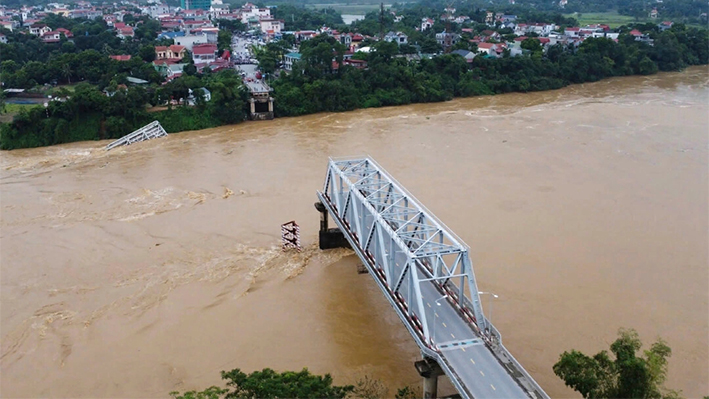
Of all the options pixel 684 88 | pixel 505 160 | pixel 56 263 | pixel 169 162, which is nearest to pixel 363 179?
pixel 56 263

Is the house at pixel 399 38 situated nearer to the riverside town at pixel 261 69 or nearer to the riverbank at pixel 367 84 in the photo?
the riverside town at pixel 261 69

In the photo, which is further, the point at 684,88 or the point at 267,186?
the point at 684,88

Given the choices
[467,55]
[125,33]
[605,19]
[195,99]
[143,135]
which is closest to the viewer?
[143,135]

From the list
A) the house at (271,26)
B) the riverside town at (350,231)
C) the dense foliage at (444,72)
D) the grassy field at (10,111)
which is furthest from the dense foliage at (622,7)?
the grassy field at (10,111)

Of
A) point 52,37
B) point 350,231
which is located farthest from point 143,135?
point 52,37

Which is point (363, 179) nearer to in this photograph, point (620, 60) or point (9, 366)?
point (9, 366)

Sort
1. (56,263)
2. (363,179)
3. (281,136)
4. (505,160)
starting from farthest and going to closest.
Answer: (281,136) → (505,160) → (56,263) → (363,179)

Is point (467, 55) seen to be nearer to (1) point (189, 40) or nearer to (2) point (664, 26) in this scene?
(1) point (189, 40)
